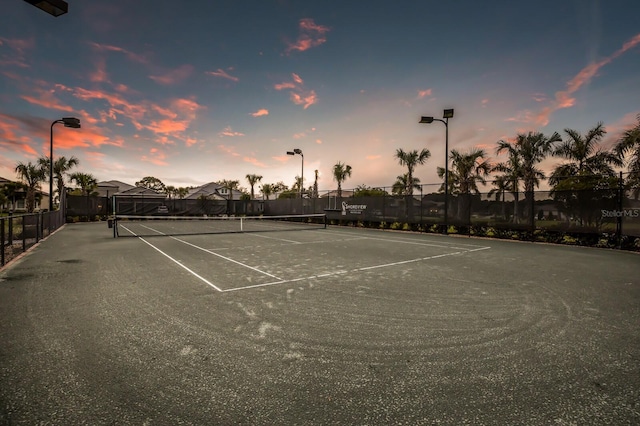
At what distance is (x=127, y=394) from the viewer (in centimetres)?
269

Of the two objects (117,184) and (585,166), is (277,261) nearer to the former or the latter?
(585,166)

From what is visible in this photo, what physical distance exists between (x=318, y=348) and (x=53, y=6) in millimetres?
9037

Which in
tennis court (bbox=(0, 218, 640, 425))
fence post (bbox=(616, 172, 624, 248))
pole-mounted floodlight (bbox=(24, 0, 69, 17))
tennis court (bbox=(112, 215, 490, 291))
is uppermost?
pole-mounted floodlight (bbox=(24, 0, 69, 17))

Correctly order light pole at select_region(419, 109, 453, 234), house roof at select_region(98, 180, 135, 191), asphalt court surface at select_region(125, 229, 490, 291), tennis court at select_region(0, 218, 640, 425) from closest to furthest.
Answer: tennis court at select_region(0, 218, 640, 425) → asphalt court surface at select_region(125, 229, 490, 291) → light pole at select_region(419, 109, 453, 234) → house roof at select_region(98, 180, 135, 191)

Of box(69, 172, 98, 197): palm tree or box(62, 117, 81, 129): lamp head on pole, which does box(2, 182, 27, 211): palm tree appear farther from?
box(62, 117, 81, 129): lamp head on pole

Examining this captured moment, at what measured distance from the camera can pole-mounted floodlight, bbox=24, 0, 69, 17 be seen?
6399 mm

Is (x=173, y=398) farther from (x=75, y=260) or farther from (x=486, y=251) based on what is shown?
(x=486, y=251)

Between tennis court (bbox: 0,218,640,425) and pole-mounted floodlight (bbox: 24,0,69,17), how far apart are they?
6.05 metres

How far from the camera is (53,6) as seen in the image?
6539mm

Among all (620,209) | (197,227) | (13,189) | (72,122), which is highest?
(72,122)

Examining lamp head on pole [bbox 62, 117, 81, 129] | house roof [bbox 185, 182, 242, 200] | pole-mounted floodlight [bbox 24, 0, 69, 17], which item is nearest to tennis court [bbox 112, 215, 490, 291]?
pole-mounted floodlight [bbox 24, 0, 69, 17]

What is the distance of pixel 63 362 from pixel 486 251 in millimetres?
12761

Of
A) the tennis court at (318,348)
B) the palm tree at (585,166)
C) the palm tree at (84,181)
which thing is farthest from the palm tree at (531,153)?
the palm tree at (84,181)

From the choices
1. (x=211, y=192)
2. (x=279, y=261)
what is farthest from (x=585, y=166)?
(x=211, y=192)
